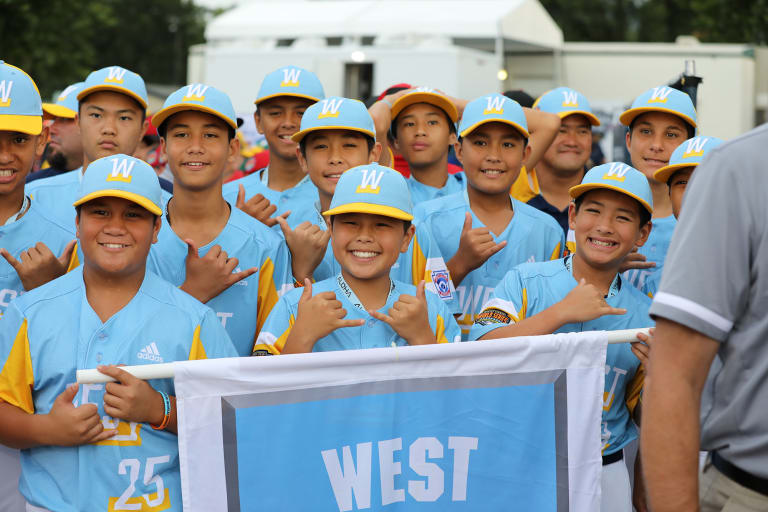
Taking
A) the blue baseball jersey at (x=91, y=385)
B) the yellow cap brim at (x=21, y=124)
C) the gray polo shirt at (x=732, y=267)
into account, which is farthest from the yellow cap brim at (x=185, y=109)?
the gray polo shirt at (x=732, y=267)

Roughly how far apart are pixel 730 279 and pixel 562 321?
1.81m

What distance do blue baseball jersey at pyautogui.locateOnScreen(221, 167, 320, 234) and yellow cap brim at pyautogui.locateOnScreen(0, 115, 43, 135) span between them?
1.19 metres

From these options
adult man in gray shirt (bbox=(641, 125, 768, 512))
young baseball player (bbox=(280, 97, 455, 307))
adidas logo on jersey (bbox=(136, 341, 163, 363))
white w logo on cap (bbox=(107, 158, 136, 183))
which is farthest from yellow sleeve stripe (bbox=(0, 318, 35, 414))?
adult man in gray shirt (bbox=(641, 125, 768, 512))

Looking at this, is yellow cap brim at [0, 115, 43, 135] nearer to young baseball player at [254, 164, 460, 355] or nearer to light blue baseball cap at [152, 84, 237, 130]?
light blue baseball cap at [152, 84, 237, 130]

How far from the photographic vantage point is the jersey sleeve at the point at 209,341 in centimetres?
375

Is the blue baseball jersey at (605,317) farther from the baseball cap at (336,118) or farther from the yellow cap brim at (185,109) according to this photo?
the yellow cap brim at (185,109)

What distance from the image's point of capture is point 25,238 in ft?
15.3

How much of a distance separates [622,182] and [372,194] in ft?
4.19

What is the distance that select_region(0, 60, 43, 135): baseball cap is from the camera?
4672mm

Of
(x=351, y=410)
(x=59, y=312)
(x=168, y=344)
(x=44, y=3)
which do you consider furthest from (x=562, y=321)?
(x=44, y=3)

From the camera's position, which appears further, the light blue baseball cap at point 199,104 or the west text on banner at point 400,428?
the light blue baseball cap at point 199,104

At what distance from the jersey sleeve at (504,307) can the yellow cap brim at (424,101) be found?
2007 mm

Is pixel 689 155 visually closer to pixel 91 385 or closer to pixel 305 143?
pixel 305 143

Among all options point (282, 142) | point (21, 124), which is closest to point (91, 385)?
point (21, 124)
